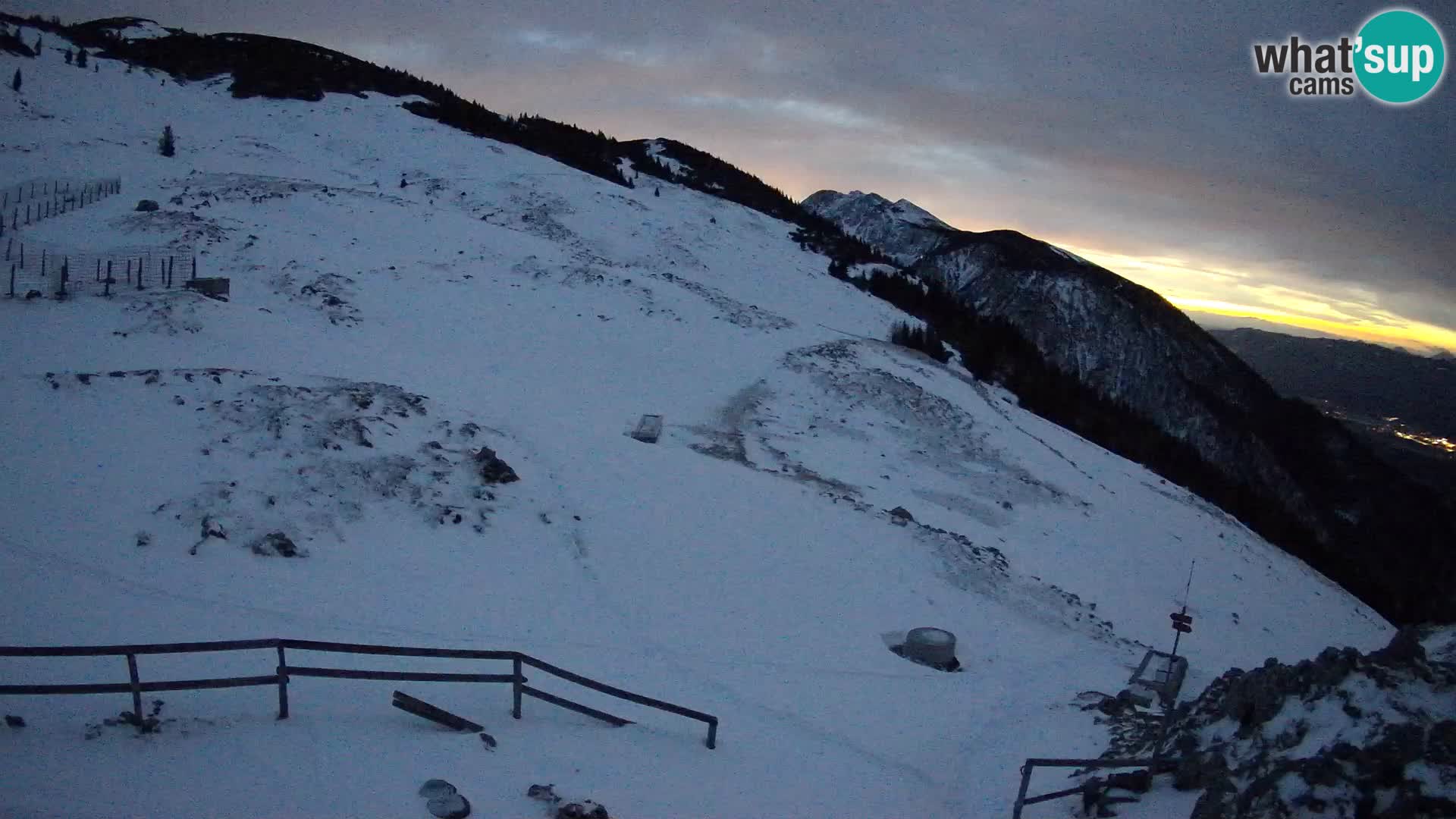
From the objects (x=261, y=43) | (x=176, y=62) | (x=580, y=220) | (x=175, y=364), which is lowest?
(x=175, y=364)

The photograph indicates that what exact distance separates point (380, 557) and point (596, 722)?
5.43m

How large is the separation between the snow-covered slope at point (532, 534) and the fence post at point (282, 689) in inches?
9.8

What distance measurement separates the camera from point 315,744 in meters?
7.29

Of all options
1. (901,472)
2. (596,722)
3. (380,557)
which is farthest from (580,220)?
(596,722)

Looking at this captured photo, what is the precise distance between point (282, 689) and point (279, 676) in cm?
20

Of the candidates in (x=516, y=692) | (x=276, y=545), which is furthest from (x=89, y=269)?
(x=516, y=692)

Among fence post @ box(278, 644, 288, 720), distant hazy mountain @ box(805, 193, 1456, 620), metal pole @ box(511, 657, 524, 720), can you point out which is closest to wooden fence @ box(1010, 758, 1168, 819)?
metal pole @ box(511, 657, 524, 720)

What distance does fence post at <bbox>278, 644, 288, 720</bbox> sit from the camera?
726 cm

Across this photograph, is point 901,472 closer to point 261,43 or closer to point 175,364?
point 175,364

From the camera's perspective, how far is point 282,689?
744 cm

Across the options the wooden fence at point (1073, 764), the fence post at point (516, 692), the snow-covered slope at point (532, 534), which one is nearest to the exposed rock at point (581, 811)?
the snow-covered slope at point (532, 534)

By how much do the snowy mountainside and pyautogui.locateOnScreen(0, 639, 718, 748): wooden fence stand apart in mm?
102744

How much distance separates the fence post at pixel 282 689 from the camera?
7.26 metres

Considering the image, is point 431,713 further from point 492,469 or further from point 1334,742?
point 1334,742
